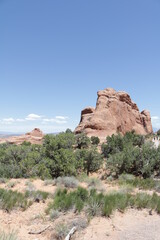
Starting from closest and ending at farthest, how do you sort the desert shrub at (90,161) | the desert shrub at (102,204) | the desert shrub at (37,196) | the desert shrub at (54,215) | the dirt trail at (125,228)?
the dirt trail at (125,228), the desert shrub at (54,215), the desert shrub at (102,204), the desert shrub at (37,196), the desert shrub at (90,161)

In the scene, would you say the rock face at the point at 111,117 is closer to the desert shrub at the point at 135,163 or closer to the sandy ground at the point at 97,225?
the desert shrub at the point at 135,163

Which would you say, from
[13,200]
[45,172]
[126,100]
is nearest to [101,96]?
[126,100]

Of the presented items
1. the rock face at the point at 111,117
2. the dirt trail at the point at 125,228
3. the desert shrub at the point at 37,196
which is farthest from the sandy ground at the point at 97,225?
the rock face at the point at 111,117

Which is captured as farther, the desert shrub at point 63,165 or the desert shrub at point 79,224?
the desert shrub at point 63,165

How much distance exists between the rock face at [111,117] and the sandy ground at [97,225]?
2402 cm

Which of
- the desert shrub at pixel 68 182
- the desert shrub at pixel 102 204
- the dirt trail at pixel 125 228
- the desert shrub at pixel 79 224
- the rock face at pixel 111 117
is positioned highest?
the rock face at pixel 111 117

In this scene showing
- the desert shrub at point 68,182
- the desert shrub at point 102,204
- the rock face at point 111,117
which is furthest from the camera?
the rock face at point 111,117

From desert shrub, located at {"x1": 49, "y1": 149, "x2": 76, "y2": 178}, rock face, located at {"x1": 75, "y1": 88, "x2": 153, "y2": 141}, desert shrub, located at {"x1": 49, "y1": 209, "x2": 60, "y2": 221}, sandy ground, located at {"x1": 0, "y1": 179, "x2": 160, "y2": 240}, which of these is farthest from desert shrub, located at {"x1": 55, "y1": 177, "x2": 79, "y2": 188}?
rock face, located at {"x1": 75, "y1": 88, "x2": 153, "y2": 141}

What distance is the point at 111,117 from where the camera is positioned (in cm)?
3478

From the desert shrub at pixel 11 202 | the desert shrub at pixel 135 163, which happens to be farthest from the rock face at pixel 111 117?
the desert shrub at pixel 11 202

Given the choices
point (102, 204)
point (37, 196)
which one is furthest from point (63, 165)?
point (102, 204)

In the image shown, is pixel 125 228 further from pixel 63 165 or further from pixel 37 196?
pixel 63 165

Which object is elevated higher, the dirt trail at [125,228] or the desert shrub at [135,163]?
the desert shrub at [135,163]

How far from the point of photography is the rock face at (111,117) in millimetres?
32281
